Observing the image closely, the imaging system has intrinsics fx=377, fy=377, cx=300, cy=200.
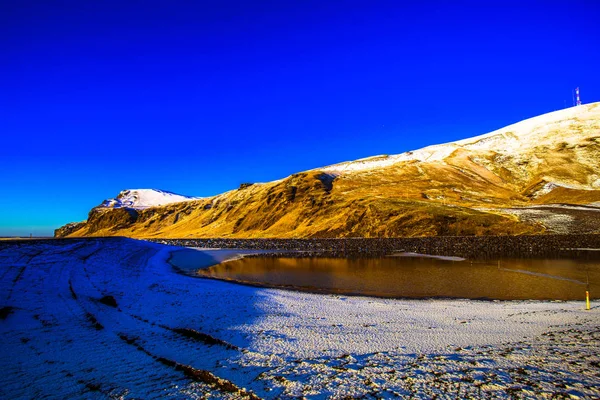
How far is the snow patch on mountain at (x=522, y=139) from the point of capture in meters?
134

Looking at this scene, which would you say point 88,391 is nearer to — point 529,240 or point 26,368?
point 26,368

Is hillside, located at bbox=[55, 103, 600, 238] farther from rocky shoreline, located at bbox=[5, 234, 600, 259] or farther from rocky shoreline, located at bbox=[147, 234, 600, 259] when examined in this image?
rocky shoreline, located at bbox=[147, 234, 600, 259]

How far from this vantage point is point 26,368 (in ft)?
30.2

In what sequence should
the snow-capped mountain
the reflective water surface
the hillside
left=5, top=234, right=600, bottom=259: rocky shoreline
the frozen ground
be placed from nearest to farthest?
the frozen ground, the reflective water surface, left=5, top=234, right=600, bottom=259: rocky shoreline, the hillside, the snow-capped mountain

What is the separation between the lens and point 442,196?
96.9 metres

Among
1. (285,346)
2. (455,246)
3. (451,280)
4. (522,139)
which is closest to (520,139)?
(522,139)

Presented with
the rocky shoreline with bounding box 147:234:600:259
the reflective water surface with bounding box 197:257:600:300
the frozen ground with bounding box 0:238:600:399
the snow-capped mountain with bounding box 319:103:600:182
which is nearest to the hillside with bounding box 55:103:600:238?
the snow-capped mountain with bounding box 319:103:600:182

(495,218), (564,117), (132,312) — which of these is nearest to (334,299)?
(132,312)

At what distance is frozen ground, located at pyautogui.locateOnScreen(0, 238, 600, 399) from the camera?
793 cm

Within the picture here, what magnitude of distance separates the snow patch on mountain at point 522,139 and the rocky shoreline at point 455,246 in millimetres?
73295

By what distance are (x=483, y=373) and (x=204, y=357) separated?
22.3 ft

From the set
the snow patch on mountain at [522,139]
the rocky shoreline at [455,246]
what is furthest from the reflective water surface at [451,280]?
the snow patch on mountain at [522,139]

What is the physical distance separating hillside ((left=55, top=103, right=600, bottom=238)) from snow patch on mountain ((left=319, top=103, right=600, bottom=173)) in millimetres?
428

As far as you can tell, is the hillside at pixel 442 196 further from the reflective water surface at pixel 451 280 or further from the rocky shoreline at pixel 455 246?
the reflective water surface at pixel 451 280
